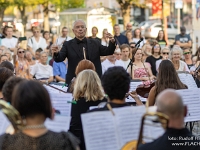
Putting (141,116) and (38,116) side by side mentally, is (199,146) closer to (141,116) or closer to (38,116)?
(141,116)

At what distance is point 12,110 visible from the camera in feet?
13.2

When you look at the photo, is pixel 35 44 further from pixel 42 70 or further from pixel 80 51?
pixel 80 51

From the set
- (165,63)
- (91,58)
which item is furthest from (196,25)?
(165,63)

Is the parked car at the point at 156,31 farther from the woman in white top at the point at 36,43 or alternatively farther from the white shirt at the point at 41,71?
the white shirt at the point at 41,71

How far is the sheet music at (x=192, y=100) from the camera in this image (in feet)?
21.8

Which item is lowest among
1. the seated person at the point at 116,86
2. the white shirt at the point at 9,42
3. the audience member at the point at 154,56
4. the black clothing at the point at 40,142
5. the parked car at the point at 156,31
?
the parked car at the point at 156,31

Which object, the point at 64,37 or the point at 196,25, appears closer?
the point at 64,37

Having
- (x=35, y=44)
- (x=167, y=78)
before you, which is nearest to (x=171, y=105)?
(x=167, y=78)

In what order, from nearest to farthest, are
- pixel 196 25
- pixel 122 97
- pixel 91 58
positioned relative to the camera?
pixel 122 97 → pixel 91 58 → pixel 196 25

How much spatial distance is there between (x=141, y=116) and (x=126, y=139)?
208mm

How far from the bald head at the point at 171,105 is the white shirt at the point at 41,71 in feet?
35.4

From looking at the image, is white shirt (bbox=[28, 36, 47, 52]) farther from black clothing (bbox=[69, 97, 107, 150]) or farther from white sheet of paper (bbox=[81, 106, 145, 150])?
white sheet of paper (bbox=[81, 106, 145, 150])

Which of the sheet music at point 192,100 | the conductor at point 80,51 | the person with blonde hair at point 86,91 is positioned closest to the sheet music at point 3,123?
the person with blonde hair at point 86,91

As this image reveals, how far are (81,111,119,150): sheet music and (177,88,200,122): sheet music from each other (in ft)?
7.41
